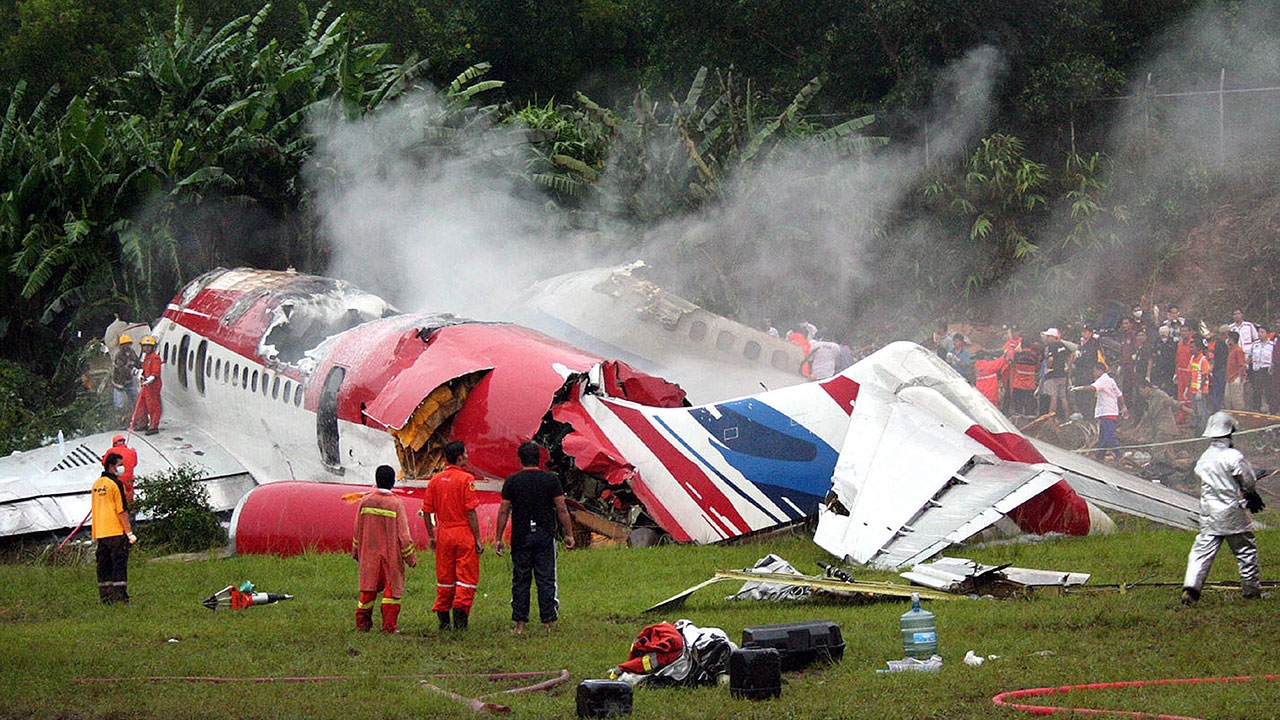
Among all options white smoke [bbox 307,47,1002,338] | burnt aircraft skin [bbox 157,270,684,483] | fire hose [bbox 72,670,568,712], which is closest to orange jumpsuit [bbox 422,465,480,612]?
fire hose [bbox 72,670,568,712]

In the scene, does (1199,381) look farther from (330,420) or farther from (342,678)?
(342,678)

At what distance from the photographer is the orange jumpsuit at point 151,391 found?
22.0 metres

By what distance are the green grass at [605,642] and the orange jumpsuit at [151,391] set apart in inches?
288

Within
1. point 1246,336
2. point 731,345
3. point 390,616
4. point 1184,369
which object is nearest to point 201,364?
point 731,345

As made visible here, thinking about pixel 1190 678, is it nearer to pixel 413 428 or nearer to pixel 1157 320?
pixel 413 428

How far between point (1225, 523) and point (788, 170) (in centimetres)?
2287

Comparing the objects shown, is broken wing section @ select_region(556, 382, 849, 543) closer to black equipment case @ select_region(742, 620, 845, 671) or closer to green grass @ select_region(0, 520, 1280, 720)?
green grass @ select_region(0, 520, 1280, 720)

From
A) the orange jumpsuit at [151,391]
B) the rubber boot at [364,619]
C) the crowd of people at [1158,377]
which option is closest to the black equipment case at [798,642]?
the rubber boot at [364,619]

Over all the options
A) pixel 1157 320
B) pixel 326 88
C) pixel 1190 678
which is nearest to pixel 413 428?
pixel 1190 678

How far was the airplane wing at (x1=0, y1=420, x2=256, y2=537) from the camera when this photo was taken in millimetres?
17875

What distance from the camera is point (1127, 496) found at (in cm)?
1504

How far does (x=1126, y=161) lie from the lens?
111 feet

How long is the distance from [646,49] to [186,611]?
39585 mm

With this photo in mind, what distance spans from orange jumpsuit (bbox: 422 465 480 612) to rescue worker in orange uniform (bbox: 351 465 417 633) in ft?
1.01
